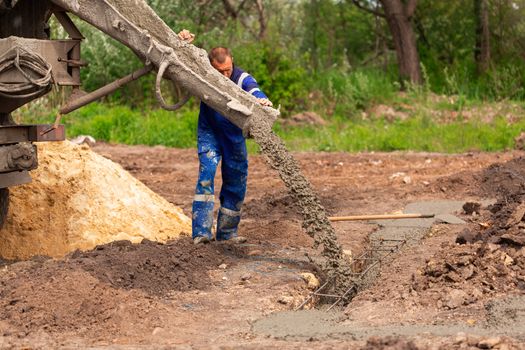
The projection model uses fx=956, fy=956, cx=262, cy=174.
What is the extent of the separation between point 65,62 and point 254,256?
2.13 m

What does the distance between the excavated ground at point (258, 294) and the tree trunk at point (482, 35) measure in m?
11.9

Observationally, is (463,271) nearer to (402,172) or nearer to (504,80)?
(402,172)

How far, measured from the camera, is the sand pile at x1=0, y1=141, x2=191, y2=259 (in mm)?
7699

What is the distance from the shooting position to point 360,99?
1842cm

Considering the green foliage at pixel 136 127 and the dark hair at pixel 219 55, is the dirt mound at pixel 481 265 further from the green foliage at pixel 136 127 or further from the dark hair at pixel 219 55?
the green foliage at pixel 136 127

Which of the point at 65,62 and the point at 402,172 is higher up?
the point at 65,62

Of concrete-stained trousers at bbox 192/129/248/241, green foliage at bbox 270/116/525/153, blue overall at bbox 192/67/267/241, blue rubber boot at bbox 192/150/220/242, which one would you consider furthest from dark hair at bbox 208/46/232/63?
green foliage at bbox 270/116/525/153

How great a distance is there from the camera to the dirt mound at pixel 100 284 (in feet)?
19.2

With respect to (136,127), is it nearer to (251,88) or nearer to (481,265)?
(251,88)

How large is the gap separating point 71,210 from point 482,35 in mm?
14467

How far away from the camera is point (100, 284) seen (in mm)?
6254

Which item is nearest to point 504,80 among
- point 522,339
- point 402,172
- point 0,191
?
point 402,172

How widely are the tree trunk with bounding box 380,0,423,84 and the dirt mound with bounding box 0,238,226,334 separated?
13.0 meters

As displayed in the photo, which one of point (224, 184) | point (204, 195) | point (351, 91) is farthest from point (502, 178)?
point (351, 91)
